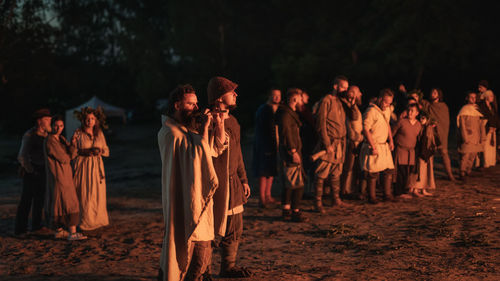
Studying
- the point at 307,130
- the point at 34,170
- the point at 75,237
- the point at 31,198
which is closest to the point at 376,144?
the point at 307,130

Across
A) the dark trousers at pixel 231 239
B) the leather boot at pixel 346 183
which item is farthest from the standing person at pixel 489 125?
the dark trousers at pixel 231 239

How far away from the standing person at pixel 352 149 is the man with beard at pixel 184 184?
4.94 meters

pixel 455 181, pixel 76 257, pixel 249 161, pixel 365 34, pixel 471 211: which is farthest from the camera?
pixel 365 34

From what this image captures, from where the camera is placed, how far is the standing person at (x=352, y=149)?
8.42 m

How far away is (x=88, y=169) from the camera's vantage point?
22.7ft

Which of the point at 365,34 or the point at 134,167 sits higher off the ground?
the point at 365,34

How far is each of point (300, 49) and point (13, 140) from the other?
18.1m

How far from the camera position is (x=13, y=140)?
95.8 ft

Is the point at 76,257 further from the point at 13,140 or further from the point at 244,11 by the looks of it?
the point at 244,11

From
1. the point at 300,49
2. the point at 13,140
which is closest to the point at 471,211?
the point at 300,49

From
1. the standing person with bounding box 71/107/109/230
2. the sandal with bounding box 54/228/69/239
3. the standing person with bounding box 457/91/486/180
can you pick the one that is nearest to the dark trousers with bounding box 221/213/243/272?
the standing person with bounding box 71/107/109/230

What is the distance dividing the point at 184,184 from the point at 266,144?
4.49 metres

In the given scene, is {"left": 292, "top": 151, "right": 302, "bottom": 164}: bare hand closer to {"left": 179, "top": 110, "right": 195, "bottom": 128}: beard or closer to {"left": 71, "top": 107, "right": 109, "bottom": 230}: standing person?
{"left": 71, "top": 107, "right": 109, "bottom": 230}: standing person

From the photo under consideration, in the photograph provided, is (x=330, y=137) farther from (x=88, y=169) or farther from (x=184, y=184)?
(x=184, y=184)
